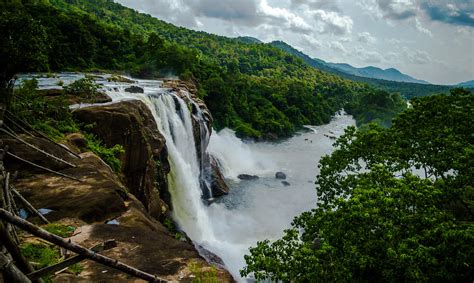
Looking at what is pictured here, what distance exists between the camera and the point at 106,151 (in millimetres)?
17125

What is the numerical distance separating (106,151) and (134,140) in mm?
2501

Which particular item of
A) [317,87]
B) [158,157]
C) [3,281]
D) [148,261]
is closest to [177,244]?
[148,261]

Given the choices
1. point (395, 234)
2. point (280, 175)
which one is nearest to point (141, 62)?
point (280, 175)

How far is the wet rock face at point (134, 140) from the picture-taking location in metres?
18.7

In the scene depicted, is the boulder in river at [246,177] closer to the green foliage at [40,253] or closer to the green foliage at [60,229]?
the green foliage at [60,229]

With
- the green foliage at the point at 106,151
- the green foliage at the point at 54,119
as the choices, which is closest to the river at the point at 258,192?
the green foliage at the point at 106,151

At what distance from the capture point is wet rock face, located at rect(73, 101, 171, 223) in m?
18.7

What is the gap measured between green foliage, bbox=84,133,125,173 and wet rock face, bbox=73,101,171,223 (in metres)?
0.64

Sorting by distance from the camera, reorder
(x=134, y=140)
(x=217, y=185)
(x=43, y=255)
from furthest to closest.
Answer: (x=217, y=185), (x=134, y=140), (x=43, y=255)

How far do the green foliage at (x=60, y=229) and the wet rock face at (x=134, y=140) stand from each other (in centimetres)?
952

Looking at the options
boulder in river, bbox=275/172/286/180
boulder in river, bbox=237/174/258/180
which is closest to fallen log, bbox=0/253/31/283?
boulder in river, bbox=237/174/258/180

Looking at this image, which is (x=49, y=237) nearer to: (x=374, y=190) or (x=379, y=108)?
(x=374, y=190)

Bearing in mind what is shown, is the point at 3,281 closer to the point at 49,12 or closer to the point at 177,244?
the point at 177,244

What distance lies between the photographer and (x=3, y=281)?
3904mm
